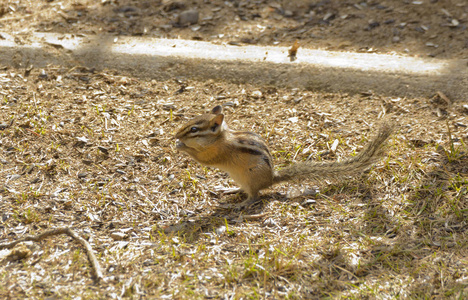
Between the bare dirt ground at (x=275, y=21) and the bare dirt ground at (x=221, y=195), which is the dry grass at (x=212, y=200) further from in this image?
the bare dirt ground at (x=275, y=21)

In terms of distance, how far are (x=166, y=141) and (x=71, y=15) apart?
2.71 meters

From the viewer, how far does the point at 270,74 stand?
16.1 ft

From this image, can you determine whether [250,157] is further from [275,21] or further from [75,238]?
[275,21]

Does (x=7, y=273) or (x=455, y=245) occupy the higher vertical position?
(x=7, y=273)

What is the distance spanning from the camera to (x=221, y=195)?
12.1ft

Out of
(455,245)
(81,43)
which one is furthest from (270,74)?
(455,245)

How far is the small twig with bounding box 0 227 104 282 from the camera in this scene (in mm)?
2770

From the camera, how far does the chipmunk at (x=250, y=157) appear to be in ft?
11.1

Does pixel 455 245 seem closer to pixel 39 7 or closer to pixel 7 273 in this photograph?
pixel 7 273

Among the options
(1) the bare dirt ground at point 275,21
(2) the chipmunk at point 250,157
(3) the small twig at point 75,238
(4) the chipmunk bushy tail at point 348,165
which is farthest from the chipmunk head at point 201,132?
(1) the bare dirt ground at point 275,21

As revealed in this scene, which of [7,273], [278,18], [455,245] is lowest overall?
[455,245]

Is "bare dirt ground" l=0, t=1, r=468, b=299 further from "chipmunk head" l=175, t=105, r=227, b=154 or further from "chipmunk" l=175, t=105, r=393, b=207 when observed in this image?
"chipmunk head" l=175, t=105, r=227, b=154

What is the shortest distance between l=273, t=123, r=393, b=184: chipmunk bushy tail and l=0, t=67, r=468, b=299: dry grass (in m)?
0.19

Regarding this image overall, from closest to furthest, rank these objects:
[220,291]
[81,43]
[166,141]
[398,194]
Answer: [220,291] → [398,194] → [166,141] → [81,43]
